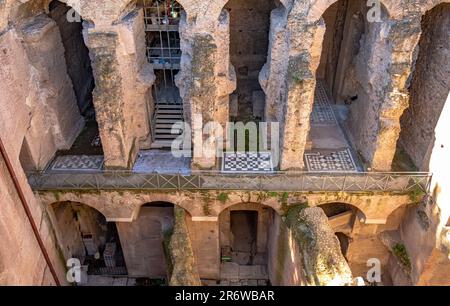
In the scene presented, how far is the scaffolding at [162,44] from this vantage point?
386 inches

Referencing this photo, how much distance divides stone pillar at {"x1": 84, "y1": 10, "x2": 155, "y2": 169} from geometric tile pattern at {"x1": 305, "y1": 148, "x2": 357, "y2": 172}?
414 centimetres

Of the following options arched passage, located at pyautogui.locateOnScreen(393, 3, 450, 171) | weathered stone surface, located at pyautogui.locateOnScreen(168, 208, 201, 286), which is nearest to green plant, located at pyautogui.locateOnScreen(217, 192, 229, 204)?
weathered stone surface, located at pyautogui.locateOnScreen(168, 208, 201, 286)

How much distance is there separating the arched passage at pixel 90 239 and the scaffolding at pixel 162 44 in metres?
3.75

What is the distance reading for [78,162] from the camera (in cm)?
996

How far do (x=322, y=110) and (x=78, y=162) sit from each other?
6769mm

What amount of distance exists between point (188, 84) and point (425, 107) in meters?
5.32

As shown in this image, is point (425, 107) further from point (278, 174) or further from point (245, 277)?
point (245, 277)

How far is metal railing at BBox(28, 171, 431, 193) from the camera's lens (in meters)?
9.18

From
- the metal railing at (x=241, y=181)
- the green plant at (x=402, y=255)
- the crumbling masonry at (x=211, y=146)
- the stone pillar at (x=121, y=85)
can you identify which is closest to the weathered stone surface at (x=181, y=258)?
the crumbling masonry at (x=211, y=146)

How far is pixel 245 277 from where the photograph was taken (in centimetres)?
1141

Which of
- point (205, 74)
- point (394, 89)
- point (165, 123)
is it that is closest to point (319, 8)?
point (394, 89)

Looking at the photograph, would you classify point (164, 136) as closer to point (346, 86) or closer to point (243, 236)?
point (243, 236)

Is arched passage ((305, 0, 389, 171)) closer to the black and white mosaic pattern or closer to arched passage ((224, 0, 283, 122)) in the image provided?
the black and white mosaic pattern

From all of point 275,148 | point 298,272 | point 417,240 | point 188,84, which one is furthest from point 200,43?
point 417,240
